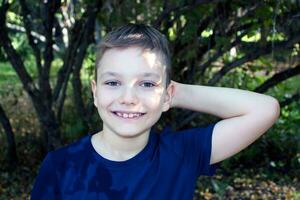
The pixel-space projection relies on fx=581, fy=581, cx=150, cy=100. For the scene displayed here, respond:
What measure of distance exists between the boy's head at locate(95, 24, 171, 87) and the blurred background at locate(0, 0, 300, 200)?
4.07 ft

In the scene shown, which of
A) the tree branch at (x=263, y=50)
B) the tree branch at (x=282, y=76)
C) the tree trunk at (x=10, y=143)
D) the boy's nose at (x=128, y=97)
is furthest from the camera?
the tree trunk at (x=10, y=143)

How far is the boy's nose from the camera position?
1601 millimetres

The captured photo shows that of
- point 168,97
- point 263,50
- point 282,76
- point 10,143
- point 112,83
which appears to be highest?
point 112,83

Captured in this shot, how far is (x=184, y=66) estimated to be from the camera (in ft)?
13.8

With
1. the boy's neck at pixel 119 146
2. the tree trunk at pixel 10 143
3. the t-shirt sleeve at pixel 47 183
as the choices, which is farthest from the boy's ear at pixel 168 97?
the tree trunk at pixel 10 143

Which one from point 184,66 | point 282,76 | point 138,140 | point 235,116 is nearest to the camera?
point 138,140

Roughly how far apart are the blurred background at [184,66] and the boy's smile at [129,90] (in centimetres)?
135

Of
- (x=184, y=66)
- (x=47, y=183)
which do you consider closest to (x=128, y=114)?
(x=47, y=183)

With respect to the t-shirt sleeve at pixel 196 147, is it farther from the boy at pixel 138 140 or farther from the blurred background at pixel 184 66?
the blurred background at pixel 184 66

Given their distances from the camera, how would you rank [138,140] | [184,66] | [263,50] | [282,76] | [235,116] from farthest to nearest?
1. [184,66]
2. [282,76]
3. [263,50]
4. [235,116]
5. [138,140]

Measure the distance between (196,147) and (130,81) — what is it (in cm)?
32

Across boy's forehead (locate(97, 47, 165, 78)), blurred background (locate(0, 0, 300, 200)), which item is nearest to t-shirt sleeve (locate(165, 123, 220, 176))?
boy's forehead (locate(97, 47, 165, 78))

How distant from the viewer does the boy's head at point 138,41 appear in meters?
1.65

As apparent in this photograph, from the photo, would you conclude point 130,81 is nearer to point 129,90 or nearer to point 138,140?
point 129,90
